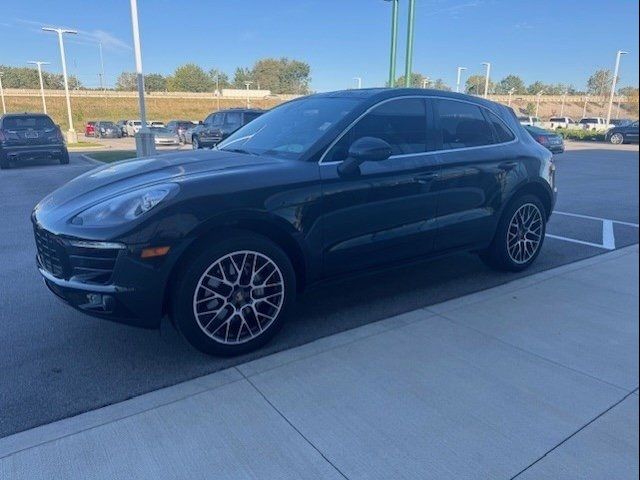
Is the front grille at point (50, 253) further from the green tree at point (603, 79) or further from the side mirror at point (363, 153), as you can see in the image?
the green tree at point (603, 79)

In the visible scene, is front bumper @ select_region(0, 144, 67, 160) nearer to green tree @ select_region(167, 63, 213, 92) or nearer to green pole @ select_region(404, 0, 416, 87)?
green pole @ select_region(404, 0, 416, 87)

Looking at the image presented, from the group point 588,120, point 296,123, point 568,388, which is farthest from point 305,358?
point 588,120

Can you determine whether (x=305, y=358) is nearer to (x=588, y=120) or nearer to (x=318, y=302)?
(x=318, y=302)

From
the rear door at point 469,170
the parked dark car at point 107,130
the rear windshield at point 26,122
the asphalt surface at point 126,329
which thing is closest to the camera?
the asphalt surface at point 126,329

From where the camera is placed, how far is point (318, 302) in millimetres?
4273

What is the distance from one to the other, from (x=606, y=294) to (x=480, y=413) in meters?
2.22

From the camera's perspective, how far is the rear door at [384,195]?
3.57m

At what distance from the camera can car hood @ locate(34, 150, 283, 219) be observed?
319cm

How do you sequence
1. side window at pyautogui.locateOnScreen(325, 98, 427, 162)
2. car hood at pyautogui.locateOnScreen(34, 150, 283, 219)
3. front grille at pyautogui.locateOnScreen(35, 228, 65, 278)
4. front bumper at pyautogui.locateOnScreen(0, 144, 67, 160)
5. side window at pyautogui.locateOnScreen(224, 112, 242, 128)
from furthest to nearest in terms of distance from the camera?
side window at pyautogui.locateOnScreen(224, 112, 242, 128) → front bumper at pyautogui.locateOnScreen(0, 144, 67, 160) → side window at pyautogui.locateOnScreen(325, 98, 427, 162) → car hood at pyautogui.locateOnScreen(34, 150, 283, 219) → front grille at pyautogui.locateOnScreen(35, 228, 65, 278)

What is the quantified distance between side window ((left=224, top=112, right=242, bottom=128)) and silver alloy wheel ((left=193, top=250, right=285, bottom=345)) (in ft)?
→ 57.1

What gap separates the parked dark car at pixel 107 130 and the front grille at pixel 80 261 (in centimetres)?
4249

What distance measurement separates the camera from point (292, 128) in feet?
13.2

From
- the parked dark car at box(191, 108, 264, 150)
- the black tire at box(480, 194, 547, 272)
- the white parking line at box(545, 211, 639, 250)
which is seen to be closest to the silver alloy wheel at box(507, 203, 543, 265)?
the black tire at box(480, 194, 547, 272)

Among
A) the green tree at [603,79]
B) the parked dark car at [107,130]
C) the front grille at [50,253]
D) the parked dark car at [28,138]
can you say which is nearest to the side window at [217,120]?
the parked dark car at [28,138]
